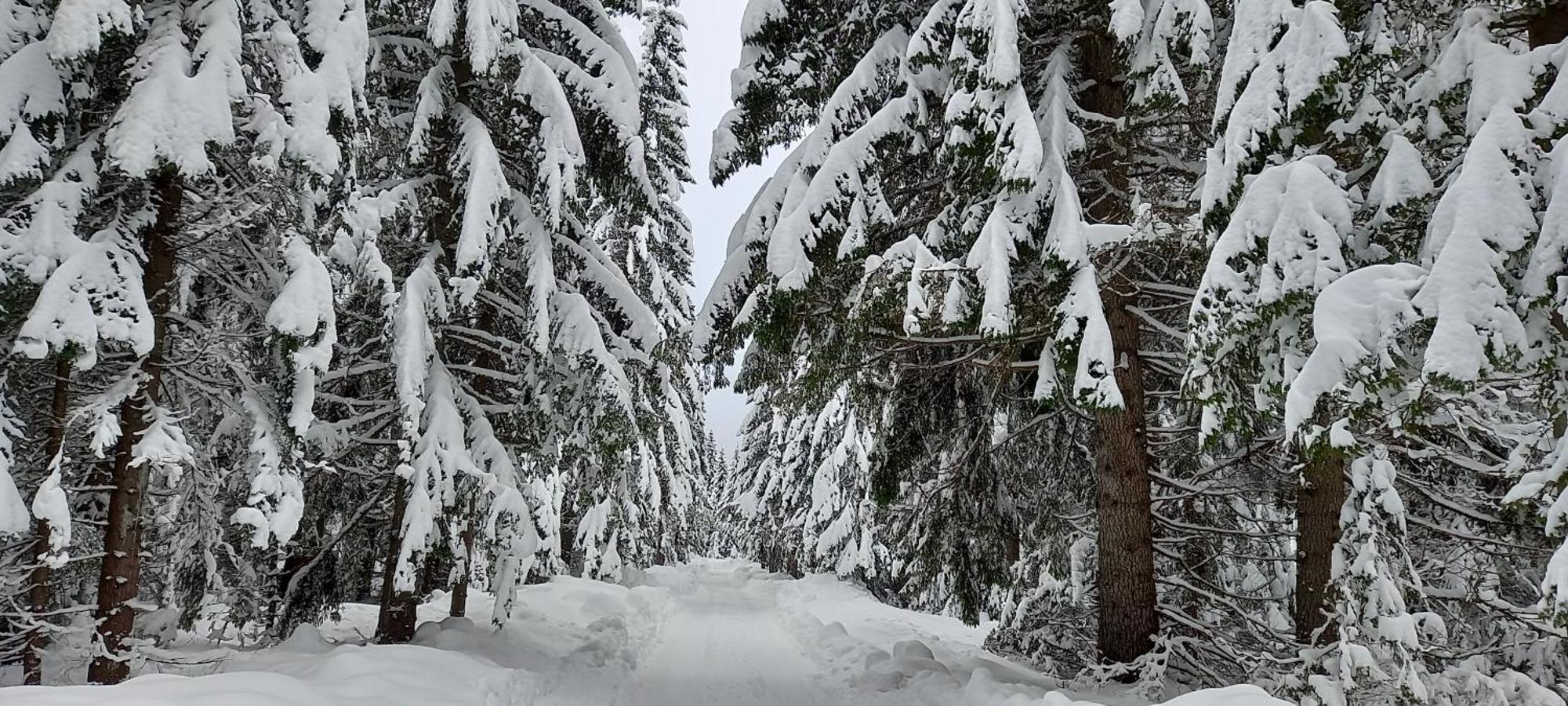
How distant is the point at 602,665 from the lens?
396 inches

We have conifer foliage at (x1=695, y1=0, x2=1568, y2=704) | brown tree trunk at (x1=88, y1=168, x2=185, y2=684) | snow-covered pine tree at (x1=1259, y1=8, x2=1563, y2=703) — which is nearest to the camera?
snow-covered pine tree at (x1=1259, y1=8, x2=1563, y2=703)

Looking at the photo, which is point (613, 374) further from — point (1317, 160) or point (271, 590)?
point (1317, 160)

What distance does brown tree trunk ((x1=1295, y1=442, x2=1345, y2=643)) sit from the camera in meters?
6.39

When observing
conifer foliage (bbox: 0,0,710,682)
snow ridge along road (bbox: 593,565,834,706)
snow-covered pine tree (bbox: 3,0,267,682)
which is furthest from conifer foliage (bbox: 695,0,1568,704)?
snow-covered pine tree (bbox: 3,0,267,682)

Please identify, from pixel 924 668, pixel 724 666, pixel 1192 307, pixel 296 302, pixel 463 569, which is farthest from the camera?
pixel 724 666

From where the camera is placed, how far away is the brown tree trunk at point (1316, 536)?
6387mm

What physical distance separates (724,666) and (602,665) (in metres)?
2.16

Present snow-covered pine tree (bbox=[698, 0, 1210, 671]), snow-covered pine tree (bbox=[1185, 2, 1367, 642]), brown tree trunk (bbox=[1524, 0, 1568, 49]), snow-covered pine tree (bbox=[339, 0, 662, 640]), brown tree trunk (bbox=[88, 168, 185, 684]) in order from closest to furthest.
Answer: brown tree trunk (bbox=[1524, 0, 1568, 49]) → snow-covered pine tree (bbox=[1185, 2, 1367, 642]) → brown tree trunk (bbox=[88, 168, 185, 684]) → snow-covered pine tree (bbox=[698, 0, 1210, 671]) → snow-covered pine tree (bbox=[339, 0, 662, 640])

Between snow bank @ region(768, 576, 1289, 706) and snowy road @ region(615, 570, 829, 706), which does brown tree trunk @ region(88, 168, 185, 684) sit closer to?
snowy road @ region(615, 570, 829, 706)

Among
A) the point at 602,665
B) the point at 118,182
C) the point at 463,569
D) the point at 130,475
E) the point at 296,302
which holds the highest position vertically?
the point at 118,182

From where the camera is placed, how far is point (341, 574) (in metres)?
9.27

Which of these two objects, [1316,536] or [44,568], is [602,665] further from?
[1316,536]

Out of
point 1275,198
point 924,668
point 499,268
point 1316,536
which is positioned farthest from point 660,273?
point 1275,198

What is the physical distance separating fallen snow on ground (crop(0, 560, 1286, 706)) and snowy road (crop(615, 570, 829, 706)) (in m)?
0.04
